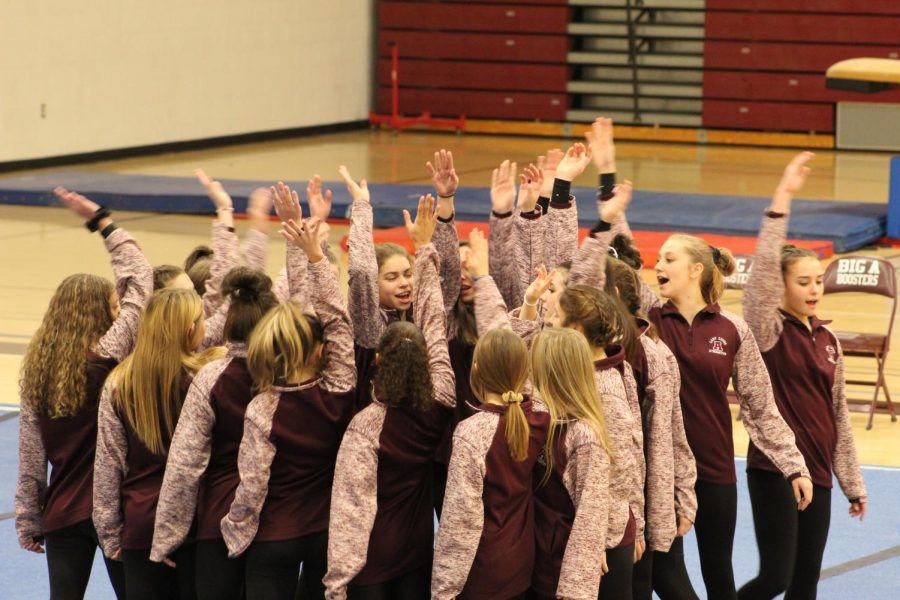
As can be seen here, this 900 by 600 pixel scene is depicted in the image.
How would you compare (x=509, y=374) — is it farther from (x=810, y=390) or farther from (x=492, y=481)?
(x=810, y=390)

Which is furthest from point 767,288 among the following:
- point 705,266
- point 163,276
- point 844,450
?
point 163,276

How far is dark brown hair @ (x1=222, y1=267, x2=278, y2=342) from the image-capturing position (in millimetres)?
4270

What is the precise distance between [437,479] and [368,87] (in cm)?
1960

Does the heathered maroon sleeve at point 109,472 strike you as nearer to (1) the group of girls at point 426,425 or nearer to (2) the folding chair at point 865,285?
(1) the group of girls at point 426,425

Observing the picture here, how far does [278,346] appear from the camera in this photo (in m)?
4.07

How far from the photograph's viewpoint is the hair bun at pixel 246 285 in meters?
4.33

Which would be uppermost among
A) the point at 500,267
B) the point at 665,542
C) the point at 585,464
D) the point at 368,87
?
the point at 368,87

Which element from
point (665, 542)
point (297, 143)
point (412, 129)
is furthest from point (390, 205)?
point (665, 542)

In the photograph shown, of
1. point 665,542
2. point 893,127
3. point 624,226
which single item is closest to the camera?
point 665,542

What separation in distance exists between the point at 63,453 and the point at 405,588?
1.17 meters

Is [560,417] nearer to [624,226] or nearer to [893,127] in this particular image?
[624,226]

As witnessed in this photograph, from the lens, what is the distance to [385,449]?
410 centimetres

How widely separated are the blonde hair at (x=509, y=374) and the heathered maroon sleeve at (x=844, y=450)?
60.8 inches

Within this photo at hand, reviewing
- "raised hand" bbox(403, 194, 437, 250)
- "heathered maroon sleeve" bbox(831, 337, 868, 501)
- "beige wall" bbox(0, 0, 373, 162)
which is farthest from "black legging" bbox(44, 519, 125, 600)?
"beige wall" bbox(0, 0, 373, 162)
